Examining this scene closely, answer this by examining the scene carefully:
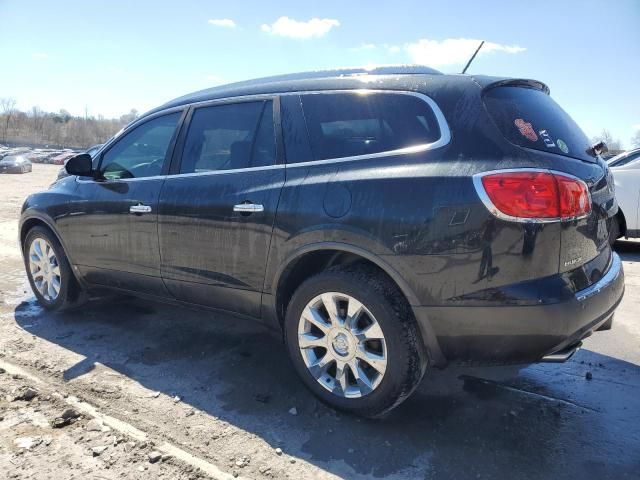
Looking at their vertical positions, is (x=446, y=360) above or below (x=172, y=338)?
above

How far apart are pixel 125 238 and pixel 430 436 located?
260 cm

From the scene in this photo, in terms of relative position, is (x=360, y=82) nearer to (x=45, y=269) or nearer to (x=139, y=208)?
(x=139, y=208)

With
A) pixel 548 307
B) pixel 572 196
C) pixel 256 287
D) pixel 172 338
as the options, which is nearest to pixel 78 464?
pixel 256 287

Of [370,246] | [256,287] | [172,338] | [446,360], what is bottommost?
[172,338]

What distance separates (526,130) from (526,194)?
0.44 meters

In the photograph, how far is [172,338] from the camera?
13.9 ft

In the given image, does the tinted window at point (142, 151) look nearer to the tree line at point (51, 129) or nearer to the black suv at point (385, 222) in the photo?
the black suv at point (385, 222)

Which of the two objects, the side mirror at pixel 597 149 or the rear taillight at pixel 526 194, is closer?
the rear taillight at pixel 526 194

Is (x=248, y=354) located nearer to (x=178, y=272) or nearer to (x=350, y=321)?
(x=178, y=272)

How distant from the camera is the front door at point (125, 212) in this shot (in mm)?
3900

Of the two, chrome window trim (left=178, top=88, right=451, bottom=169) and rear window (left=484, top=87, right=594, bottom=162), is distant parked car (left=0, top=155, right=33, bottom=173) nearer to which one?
chrome window trim (left=178, top=88, right=451, bottom=169)

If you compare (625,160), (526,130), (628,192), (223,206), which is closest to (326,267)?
(223,206)

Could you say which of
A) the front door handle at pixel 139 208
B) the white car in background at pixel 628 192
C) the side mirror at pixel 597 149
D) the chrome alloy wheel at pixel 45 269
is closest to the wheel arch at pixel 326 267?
the front door handle at pixel 139 208

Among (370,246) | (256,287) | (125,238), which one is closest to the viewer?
(370,246)
